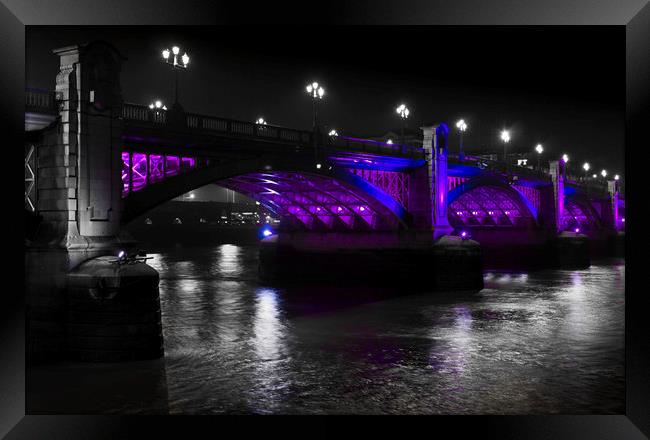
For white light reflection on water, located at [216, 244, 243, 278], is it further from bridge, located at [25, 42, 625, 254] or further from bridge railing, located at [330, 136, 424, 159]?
bridge railing, located at [330, 136, 424, 159]

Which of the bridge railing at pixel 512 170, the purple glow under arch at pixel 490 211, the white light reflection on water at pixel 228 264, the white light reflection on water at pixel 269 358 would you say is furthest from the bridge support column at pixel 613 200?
the white light reflection on water at pixel 269 358

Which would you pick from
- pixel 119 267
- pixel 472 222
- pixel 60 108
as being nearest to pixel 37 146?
pixel 60 108

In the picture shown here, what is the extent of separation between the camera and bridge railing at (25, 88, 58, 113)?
699 inches

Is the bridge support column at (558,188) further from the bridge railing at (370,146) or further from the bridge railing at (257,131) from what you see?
the bridge railing at (257,131)

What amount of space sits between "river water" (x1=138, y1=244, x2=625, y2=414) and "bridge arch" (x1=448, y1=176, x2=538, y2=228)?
1515 centimetres

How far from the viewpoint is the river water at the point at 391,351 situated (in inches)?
589

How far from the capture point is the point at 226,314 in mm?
29281

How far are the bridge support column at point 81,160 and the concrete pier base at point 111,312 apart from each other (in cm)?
123

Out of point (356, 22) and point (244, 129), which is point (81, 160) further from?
point (244, 129)

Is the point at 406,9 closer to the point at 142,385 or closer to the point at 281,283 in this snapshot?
the point at 142,385

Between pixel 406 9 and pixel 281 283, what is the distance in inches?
1335

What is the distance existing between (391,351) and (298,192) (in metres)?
19.4

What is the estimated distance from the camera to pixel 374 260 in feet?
135

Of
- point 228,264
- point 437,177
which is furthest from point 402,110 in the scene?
point 228,264
